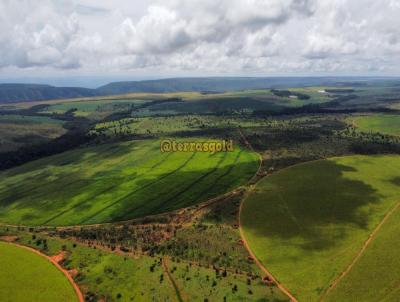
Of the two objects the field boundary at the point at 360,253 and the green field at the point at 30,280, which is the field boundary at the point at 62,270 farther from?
the field boundary at the point at 360,253

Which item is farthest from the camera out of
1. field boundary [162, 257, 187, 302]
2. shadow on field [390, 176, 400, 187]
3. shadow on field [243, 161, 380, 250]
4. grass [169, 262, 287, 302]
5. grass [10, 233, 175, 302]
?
shadow on field [390, 176, 400, 187]

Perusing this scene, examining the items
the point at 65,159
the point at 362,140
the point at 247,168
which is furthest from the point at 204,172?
the point at 362,140

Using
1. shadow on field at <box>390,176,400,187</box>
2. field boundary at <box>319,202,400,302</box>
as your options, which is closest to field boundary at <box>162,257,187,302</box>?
field boundary at <box>319,202,400,302</box>

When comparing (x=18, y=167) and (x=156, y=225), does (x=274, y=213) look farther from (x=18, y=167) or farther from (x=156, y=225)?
(x=18, y=167)

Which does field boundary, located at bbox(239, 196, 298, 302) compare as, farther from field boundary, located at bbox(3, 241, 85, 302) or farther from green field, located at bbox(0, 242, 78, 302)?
green field, located at bbox(0, 242, 78, 302)

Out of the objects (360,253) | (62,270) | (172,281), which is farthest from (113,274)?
(360,253)

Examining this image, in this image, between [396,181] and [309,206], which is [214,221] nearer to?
[309,206]
